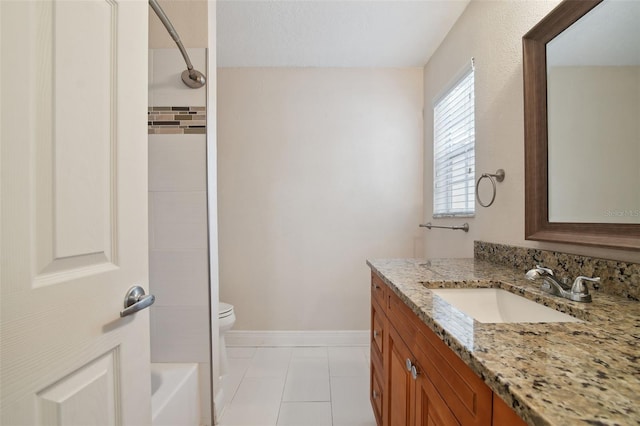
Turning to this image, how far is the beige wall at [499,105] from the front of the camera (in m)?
1.28

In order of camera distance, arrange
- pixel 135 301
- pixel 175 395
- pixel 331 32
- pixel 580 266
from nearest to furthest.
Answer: pixel 135 301
pixel 580 266
pixel 175 395
pixel 331 32

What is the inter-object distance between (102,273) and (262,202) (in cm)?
181

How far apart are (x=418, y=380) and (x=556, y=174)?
948 mm

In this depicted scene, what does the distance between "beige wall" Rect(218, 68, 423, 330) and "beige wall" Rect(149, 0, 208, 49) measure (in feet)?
3.28

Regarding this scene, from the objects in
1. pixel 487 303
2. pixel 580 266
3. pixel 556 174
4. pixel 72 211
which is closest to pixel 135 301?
pixel 72 211

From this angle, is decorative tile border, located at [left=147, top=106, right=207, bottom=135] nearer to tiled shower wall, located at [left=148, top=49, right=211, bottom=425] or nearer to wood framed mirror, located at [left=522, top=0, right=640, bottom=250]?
tiled shower wall, located at [left=148, top=49, right=211, bottom=425]

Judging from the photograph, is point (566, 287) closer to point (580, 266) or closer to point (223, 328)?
point (580, 266)

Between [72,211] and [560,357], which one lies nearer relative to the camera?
Result: [560,357]

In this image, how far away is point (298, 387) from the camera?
1852 millimetres

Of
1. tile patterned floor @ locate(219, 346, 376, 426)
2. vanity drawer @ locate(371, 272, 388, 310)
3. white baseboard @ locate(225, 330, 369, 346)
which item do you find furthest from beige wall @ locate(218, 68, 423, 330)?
vanity drawer @ locate(371, 272, 388, 310)

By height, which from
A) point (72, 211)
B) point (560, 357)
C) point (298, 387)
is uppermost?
point (72, 211)

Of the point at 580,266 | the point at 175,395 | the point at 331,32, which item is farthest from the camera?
the point at 331,32

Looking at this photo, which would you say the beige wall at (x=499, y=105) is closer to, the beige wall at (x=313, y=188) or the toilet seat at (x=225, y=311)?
the beige wall at (x=313, y=188)

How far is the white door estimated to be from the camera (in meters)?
0.49
